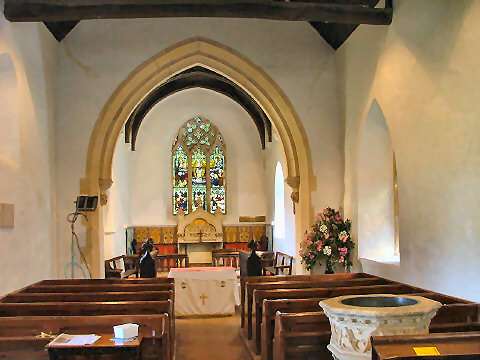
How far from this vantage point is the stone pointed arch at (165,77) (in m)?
7.71

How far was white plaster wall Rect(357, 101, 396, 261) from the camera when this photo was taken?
23.3 feet

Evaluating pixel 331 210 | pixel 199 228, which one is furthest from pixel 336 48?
pixel 199 228

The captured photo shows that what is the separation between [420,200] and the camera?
534 centimetres

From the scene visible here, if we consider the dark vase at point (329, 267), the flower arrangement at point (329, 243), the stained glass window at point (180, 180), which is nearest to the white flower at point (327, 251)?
the flower arrangement at point (329, 243)

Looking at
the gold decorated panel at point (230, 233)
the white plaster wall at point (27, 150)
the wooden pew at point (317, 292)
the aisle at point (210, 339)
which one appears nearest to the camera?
the wooden pew at point (317, 292)

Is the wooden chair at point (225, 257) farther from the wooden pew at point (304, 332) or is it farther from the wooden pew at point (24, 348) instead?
the wooden pew at point (24, 348)

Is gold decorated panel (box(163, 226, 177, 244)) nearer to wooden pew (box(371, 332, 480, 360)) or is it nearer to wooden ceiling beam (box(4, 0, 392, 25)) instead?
wooden ceiling beam (box(4, 0, 392, 25))

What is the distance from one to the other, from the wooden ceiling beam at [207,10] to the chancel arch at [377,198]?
5.67 ft

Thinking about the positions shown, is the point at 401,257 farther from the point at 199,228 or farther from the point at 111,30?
the point at 199,228

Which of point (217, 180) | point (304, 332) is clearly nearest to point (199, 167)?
point (217, 180)

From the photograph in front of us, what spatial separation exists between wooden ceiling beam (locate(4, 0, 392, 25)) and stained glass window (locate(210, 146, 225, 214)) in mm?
9201

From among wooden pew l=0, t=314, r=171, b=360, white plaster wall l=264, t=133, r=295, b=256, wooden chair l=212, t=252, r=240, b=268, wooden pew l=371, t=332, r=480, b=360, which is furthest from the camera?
wooden chair l=212, t=252, r=240, b=268

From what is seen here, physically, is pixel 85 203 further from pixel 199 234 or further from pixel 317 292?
pixel 199 234

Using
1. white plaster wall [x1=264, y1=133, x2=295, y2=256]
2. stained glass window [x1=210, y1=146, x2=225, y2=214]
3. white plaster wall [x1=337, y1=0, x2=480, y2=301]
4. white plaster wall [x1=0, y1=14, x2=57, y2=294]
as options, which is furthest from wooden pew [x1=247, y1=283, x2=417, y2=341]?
stained glass window [x1=210, y1=146, x2=225, y2=214]
